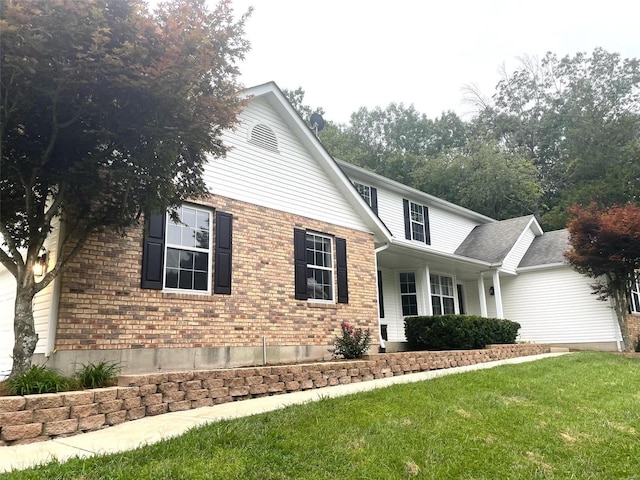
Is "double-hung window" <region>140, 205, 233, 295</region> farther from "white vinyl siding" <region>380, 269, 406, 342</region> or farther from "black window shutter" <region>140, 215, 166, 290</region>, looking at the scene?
"white vinyl siding" <region>380, 269, 406, 342</region>

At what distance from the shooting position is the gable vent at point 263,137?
33.4 feet

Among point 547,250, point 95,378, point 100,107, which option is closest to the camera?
point 100,107

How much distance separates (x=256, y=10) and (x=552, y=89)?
41846 mm

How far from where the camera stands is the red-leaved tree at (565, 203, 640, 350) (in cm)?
1422

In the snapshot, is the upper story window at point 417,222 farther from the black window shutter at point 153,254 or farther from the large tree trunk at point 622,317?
the black window shutter at point 153,254

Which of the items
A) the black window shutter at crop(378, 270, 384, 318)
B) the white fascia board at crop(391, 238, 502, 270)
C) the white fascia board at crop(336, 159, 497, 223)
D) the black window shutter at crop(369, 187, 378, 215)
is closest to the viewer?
the white fascia board at crop(391, 238, 502, 270)

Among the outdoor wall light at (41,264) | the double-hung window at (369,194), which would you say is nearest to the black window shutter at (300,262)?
the outdoor wall light at (41,264)

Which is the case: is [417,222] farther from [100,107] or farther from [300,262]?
[100,107]

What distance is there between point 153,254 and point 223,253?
1.39 m

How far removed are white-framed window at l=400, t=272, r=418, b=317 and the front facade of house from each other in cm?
3

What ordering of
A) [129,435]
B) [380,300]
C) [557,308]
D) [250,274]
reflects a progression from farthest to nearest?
[557,308]
[380,300]
[250,274]
[129,435]

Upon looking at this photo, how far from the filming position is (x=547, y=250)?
18688 millimetres

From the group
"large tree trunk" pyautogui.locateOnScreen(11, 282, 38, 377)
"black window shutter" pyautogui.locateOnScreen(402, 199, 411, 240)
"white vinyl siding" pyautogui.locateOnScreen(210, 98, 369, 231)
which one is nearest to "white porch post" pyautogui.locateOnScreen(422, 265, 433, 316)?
"black window shutter" pyautogui.locateOnScreen(402, 199, 411, 240)

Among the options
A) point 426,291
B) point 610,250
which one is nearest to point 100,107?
point 426,291
